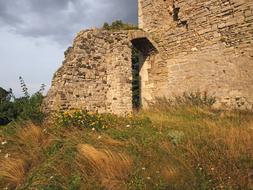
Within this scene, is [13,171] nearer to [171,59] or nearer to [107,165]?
[107,165]

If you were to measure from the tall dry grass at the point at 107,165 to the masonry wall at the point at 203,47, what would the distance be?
5.26 meters

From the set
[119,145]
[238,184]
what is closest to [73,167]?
[119,145]

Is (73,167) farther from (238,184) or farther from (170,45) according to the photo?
(170,45)

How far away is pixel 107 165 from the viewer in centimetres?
465

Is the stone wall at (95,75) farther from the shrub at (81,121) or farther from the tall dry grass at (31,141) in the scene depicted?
the tall dry grass at (31,141)

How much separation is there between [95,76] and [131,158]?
5165mm

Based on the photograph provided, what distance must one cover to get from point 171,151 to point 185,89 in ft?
18.9

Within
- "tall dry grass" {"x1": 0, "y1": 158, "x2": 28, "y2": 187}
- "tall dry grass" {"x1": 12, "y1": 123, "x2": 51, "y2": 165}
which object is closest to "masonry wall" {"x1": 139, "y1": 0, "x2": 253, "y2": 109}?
"tall dry grass" {"x1": 12, "y1": 123, "x2": 51, "y2": 165}

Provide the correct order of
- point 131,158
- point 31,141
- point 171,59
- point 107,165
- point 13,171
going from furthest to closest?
1. point 171,59
2. point 31,141
3. point 13,171
4. point 131,158
5. point 107,165

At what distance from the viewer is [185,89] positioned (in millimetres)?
10562

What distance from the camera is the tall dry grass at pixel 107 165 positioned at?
436 centimetres

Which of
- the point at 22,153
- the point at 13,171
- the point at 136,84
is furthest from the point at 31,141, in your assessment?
the point at 136,84

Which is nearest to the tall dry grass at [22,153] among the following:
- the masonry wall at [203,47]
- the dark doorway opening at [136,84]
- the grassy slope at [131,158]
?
the grassy slope at [131,158]

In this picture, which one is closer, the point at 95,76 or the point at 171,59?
the point at 95,76
